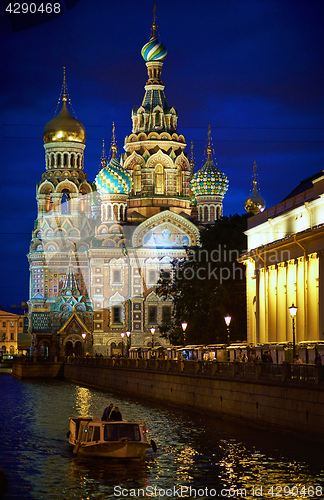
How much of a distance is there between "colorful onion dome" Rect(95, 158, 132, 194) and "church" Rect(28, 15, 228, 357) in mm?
92

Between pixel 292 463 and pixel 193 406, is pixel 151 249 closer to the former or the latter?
pixel 193 406

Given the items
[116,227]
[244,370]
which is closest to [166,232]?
[116,227]

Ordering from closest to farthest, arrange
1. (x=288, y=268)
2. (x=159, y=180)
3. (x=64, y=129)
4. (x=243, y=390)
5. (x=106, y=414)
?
1. (x=106, y=414)
2. (x=243, y=390)
3. (x=288, y=268)
4. (x=159, y=180)
5. (x=64, y=129)

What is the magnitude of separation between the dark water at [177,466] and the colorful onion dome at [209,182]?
2295 inches

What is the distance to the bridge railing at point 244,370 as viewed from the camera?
84.7 ft

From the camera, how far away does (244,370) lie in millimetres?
31656

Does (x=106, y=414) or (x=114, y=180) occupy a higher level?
(x=114, y=180)

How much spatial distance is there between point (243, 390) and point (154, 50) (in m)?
67.0

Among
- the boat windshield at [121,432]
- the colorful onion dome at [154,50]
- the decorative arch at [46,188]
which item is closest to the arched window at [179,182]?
the colorful onion dome at [154,50]

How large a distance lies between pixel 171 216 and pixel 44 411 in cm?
5019

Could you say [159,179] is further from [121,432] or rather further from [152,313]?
[121,432]

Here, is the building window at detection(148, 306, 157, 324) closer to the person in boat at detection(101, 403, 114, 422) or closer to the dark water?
the dark water

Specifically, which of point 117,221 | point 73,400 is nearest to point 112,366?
point 73,400

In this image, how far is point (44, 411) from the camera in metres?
40.2
